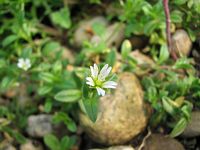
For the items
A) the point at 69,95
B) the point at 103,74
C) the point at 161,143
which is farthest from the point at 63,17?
the point at 161,143

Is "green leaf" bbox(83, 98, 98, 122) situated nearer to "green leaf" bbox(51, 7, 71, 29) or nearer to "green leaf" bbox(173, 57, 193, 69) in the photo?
"green leaf" bbox(173, 57, 193, 69)

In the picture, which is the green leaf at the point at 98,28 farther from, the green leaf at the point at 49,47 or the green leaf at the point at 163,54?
the green leaf at the point at 163,54

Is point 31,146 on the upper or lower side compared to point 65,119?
lower

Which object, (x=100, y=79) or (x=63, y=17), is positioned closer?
(x=100, y=79)

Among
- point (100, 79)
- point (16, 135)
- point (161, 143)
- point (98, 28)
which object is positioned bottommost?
point (161, 143)

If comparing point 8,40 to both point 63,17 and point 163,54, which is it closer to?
point 63,17

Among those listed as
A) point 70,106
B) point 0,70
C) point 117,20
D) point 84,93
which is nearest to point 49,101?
point 70,106

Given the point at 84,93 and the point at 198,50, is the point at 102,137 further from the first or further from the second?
the point at 198,50
